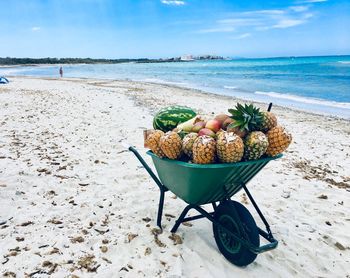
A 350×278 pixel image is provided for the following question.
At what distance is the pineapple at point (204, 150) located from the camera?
2.43 m

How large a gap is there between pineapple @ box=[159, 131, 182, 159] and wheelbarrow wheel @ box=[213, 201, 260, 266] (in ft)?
2.19

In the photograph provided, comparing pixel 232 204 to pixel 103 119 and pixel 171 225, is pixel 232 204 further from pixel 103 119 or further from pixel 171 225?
pixel 103 119

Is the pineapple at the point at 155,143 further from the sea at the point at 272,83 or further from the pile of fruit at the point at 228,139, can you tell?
the sea at the point at 272,83

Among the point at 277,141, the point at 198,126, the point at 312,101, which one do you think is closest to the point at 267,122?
the point at 277,141

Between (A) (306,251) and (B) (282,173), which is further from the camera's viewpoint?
(B) (282,173)

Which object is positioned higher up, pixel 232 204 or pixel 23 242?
pixel 232 204

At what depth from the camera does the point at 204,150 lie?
2420 mm

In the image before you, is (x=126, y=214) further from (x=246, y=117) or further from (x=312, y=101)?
(x=312, y=101)

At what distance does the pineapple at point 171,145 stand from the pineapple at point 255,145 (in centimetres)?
56

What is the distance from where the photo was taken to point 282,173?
5.62 meters

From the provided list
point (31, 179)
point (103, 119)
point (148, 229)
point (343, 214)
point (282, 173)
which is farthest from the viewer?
point (103, 119)

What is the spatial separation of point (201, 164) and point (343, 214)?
276 centimetres

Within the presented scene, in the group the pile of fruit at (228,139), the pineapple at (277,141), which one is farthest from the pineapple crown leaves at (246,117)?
the pineapple at (277,141)

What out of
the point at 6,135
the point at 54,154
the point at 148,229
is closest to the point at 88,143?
the point at 54,154
